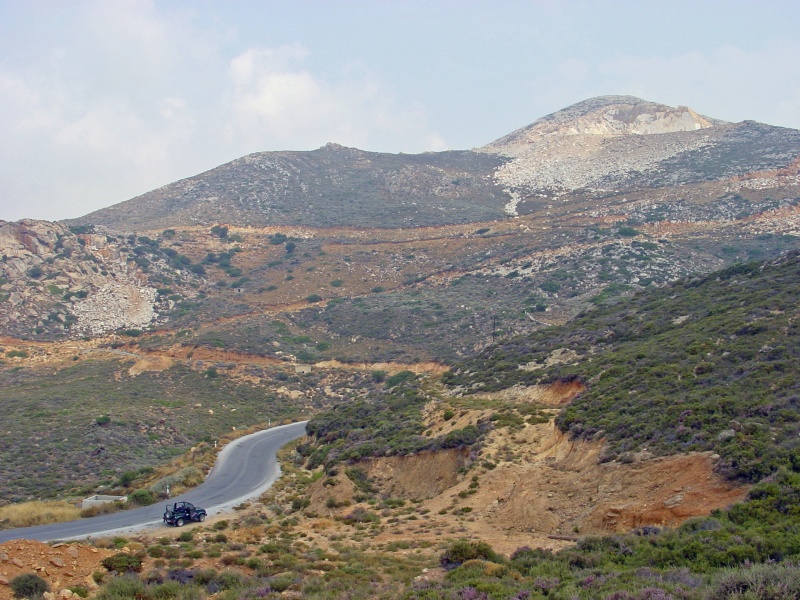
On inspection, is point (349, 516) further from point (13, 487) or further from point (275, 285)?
point (275, 285)

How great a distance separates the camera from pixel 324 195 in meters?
103

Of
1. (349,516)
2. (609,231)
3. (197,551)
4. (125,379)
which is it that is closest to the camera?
(197,551)

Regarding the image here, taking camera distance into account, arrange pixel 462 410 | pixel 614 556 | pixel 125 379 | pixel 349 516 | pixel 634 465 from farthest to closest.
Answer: pixel 125 379 < pixel 462 410 < pixel 349 516 < pixel 634 465 < pixel 614 556

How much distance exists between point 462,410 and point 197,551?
1343cm

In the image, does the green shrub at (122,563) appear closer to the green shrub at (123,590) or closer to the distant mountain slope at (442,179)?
the green shrub at (123,590)

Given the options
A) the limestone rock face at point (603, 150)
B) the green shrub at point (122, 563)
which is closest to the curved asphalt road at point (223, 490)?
the green shrub at point (122, 563)

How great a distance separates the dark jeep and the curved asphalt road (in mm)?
602

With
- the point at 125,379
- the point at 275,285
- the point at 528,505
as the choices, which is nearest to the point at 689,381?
the point at 528,505

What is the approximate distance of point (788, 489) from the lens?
1188 centimetres

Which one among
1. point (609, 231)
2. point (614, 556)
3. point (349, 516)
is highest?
point (609, 231)

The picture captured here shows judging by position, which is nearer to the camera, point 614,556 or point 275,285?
point 614,556

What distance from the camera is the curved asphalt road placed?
18438mm

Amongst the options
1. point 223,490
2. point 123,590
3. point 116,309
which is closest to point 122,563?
point 123,590

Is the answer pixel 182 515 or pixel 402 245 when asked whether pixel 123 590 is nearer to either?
pixel 182 515
